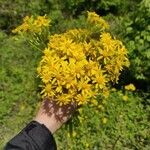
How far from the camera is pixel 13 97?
13.7 ft

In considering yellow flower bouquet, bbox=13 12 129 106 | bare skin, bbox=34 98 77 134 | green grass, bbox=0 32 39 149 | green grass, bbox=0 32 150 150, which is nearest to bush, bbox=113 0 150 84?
green grass, bbox=0 32 150 150

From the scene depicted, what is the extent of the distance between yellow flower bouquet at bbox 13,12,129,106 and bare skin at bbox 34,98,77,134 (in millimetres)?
35

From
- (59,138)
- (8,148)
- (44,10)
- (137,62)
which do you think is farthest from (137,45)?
(8,148)

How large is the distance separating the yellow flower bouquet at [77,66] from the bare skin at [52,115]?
0.11ft

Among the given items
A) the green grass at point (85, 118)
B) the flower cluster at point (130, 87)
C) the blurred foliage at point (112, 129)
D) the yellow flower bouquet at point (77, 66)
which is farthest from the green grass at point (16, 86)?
the yellow flower bouquet at point (77, 66)

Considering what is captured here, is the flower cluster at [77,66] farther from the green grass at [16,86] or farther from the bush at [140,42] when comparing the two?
the green grass at [16,86]

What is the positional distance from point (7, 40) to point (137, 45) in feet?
5.19

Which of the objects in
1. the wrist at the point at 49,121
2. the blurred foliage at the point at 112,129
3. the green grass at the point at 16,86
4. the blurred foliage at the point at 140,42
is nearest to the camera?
the wrist at the point at 49,121

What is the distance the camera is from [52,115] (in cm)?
190

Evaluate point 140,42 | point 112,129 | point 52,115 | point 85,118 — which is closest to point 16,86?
point 85,118

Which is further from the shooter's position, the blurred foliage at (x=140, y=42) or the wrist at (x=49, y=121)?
the blurred foliage at (x=140, y=42)

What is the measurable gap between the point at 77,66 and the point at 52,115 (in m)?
0.23

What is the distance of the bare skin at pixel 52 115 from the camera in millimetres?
1897

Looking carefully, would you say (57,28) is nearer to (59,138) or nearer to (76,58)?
(59,138)
